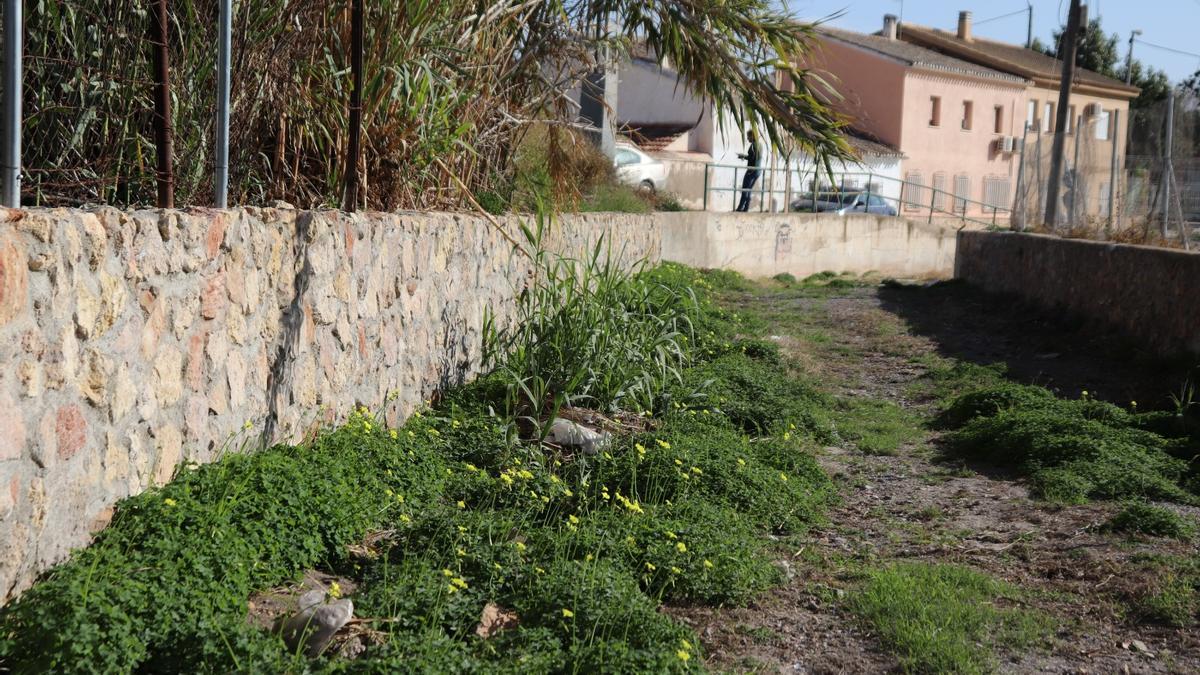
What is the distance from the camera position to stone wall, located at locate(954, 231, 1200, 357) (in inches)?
364

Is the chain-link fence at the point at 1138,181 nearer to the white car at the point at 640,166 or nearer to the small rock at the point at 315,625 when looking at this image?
the white car at the point at 640,166

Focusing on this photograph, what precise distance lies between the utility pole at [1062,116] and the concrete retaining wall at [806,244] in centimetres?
371

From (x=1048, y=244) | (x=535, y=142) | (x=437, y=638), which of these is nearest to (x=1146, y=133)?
(x=1048, y=244)

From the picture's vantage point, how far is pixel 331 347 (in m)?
5.26

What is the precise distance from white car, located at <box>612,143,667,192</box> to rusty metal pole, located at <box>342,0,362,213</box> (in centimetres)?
1753

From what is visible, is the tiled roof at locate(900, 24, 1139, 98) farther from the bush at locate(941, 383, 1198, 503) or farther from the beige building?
the bush at locate(941, 383, 1198, 503)

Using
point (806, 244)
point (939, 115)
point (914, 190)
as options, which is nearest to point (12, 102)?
point (806, 244)

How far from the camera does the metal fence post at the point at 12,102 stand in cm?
338

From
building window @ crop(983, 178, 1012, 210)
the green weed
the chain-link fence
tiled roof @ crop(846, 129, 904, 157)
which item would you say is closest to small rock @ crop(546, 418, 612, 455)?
the green weed

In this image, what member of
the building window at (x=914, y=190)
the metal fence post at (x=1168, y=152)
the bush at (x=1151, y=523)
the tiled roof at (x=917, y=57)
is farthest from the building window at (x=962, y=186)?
the bush at (x=1151, y=523)

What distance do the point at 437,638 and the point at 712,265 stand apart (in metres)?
17.4

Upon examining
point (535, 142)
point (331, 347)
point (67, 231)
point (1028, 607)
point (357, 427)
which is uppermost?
point (535, 142)

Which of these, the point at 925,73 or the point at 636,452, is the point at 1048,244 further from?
the point at 925,73

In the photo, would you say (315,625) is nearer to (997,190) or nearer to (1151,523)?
(1151,523)
